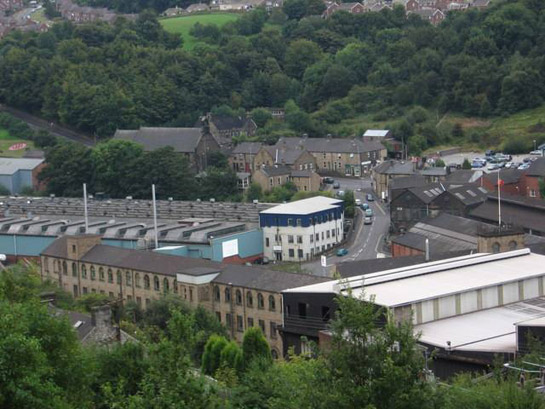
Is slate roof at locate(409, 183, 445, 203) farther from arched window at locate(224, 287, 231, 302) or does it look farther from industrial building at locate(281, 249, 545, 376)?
industrial building at locate(281, 249, 545, 376)

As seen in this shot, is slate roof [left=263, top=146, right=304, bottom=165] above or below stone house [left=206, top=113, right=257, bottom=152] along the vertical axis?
below

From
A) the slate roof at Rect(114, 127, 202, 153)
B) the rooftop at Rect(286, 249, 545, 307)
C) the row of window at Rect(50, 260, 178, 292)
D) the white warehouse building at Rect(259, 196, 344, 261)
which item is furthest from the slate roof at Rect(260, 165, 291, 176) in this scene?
the rooftop at Rect(286, 249, 545, 307)

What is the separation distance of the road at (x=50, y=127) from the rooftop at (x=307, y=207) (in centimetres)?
2659

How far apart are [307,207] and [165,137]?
2149 centimetres

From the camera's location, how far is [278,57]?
80750 mm

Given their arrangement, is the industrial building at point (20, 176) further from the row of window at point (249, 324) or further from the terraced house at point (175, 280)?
the row of window at point (249, 324)

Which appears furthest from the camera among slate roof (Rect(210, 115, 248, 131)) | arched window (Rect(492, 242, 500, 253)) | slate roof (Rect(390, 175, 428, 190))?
slate roof (Rect(210, 115, 248, 131))

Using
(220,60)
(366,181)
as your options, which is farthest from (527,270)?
(220,60)

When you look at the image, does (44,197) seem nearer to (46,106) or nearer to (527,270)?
(46,106)

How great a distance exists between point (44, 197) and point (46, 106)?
17.9m

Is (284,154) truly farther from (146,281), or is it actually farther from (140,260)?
(146,281)

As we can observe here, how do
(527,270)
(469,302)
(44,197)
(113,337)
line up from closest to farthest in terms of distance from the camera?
(113,337) → (469,302) → (527,270) → (44,197)

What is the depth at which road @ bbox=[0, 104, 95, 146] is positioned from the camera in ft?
228

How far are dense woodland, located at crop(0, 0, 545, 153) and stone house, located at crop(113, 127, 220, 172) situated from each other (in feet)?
13.5
